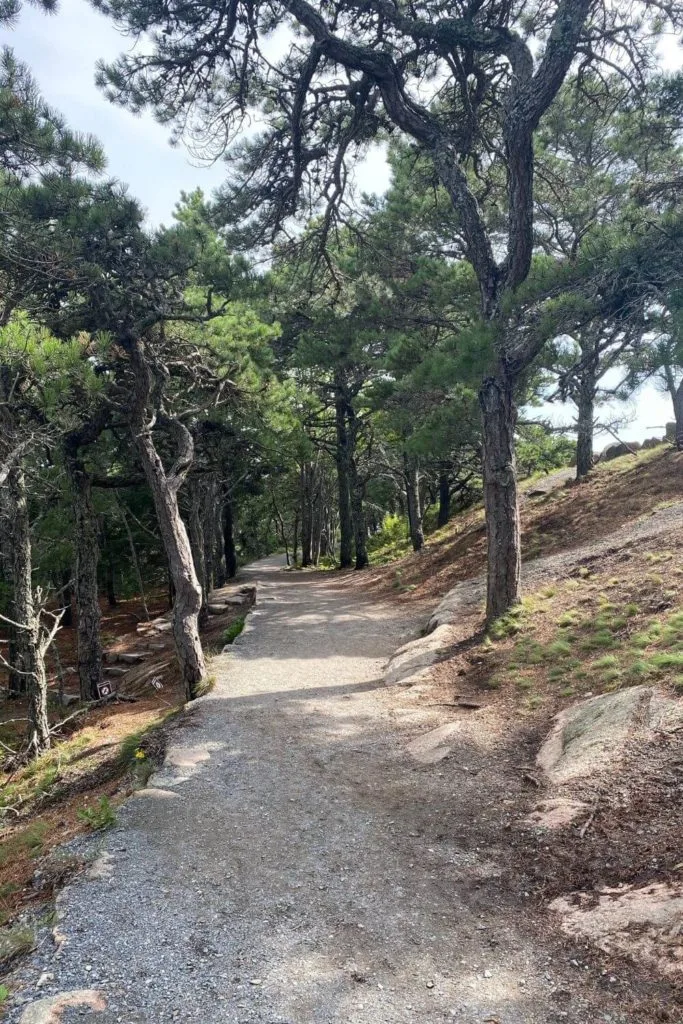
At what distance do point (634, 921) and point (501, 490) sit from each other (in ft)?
18.9

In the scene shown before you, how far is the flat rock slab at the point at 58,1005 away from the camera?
261 cm

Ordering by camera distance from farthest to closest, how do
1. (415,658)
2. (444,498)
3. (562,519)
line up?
1. (444,498)
2. (562,519)
3. (415,658)

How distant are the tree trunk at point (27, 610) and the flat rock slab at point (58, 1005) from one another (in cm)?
599

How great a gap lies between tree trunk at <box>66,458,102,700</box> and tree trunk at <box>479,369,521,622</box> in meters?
6.89

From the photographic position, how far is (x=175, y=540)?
8820 mm

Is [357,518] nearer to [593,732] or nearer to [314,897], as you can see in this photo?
[593,732]

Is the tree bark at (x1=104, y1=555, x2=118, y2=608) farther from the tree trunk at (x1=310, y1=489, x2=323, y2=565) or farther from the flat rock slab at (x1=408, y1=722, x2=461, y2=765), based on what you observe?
the flat rock slab at (x1=408, y1=722, x2=461, y2=765)

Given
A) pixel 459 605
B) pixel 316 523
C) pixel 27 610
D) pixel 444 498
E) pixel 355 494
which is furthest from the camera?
pixel 316 523

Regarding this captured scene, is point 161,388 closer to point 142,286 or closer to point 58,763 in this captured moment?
point 142,286

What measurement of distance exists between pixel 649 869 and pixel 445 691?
3894 millimetres

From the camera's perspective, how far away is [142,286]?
26.7ft

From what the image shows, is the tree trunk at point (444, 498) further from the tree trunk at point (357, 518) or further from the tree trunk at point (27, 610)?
the tree trunk at point (27, 610)

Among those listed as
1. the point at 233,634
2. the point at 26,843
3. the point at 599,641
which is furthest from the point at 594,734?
the point at 233,634

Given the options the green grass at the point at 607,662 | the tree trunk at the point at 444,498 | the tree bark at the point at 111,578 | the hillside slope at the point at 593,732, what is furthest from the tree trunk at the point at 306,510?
the green grass at the point at 607,662
